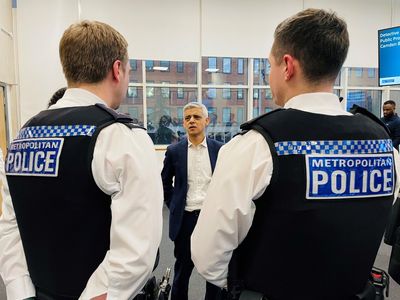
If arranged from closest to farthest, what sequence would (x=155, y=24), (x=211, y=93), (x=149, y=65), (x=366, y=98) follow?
(x=155, y=24) < (x=149, y=65) < (x=211, y=93) < (x=366, y=98)

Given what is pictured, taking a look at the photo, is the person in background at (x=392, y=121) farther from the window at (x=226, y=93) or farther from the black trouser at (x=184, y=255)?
the black trouser at (x=184, y=255)

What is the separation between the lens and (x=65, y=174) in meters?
0.94

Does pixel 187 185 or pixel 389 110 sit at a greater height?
pixel 389 110

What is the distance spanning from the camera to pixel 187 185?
247cm

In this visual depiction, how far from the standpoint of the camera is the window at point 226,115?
21.6 feet

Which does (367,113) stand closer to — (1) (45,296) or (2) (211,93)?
(1) (45,296)

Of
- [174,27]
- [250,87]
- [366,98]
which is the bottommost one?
[366,98]

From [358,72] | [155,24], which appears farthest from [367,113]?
[358,72]

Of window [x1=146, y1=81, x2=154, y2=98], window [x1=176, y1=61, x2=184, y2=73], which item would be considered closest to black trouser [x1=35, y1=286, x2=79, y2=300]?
window [x1=146, y1=81, x2=154, y2=98]

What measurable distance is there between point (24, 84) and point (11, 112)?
49 cm

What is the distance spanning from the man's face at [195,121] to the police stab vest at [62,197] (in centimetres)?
166

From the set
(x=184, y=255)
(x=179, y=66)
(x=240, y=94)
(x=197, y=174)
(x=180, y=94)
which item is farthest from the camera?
(x=240, y=94)

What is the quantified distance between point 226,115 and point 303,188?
18.8ft

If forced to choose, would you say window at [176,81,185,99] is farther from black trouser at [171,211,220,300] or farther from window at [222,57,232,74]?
black trouser at [171,211,220,300]
